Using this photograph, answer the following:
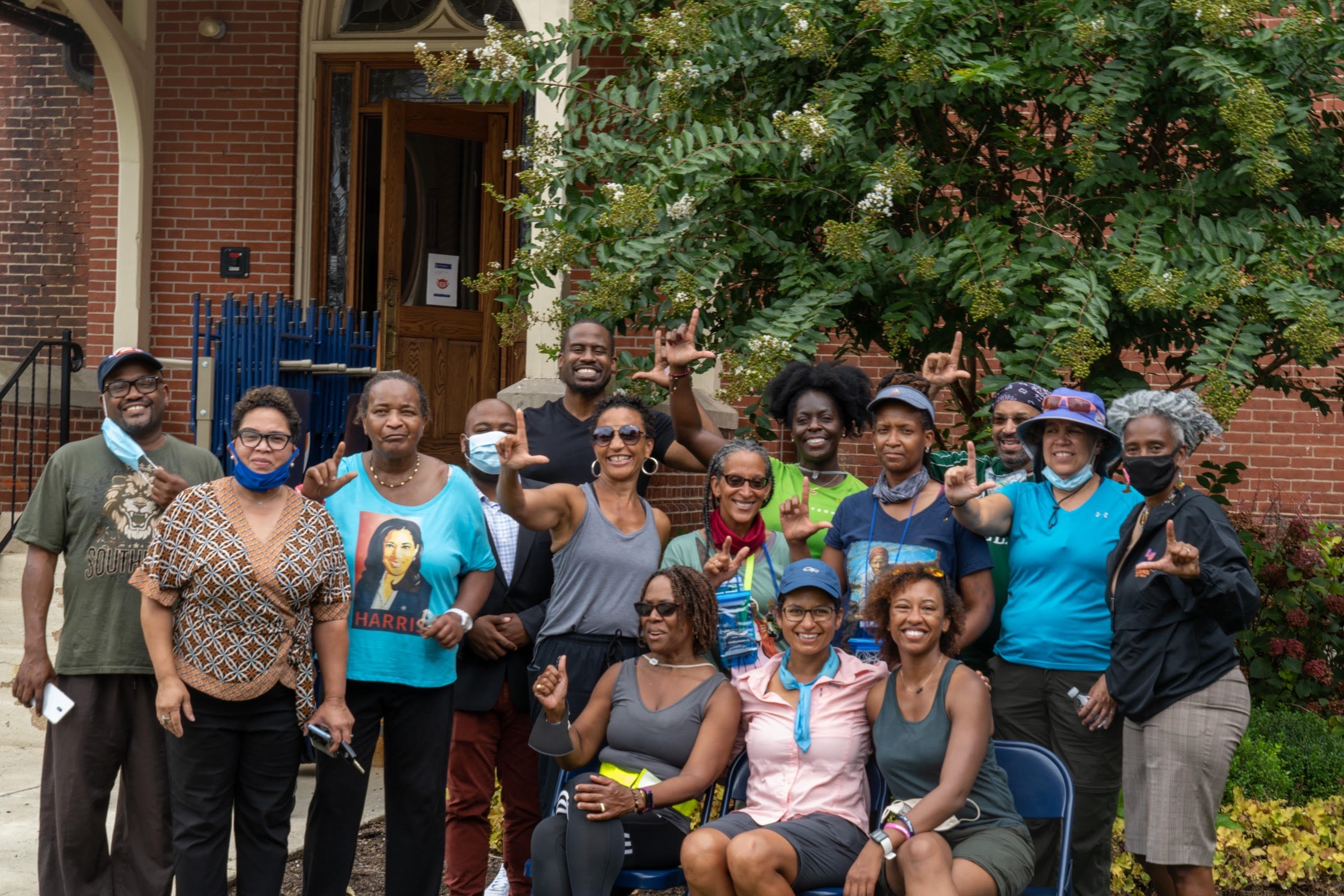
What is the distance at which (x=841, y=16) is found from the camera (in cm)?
564

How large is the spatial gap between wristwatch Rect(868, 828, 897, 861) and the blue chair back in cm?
52

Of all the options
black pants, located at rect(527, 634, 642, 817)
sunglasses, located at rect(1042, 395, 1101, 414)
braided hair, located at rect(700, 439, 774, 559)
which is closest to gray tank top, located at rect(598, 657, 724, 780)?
black pants, located at rect(527, 634, 642, 817)

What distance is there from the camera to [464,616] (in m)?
4.73

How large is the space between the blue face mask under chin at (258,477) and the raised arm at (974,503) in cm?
210

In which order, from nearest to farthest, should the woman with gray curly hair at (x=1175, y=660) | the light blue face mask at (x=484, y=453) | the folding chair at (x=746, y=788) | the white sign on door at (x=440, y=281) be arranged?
the woman with gray curly hair at (x=1175, y=660), the folding chair at (x=746, y=788), the light blue face mask at (x=484, y=453), the white sign on door at (x=440, y=281)

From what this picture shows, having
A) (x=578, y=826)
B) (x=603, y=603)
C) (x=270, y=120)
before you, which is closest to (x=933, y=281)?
(x=603, y=603)

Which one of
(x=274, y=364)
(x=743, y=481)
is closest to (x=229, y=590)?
(x=743, y=481)

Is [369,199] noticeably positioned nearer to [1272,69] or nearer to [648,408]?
[648,408]

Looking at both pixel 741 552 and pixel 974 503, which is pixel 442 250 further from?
pixel 974 503

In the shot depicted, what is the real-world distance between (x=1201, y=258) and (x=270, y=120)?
6.76 meters

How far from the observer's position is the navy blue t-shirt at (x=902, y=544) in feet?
15.1

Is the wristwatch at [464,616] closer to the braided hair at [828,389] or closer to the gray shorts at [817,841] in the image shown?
the gray shorts at [817,841]

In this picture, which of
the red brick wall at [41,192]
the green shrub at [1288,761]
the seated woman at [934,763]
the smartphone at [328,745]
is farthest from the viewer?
the red brick wall at [41,192]

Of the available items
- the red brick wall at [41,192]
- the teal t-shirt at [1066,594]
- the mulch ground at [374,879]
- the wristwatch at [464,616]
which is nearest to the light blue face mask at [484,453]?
the wristwatch at [464,616]
